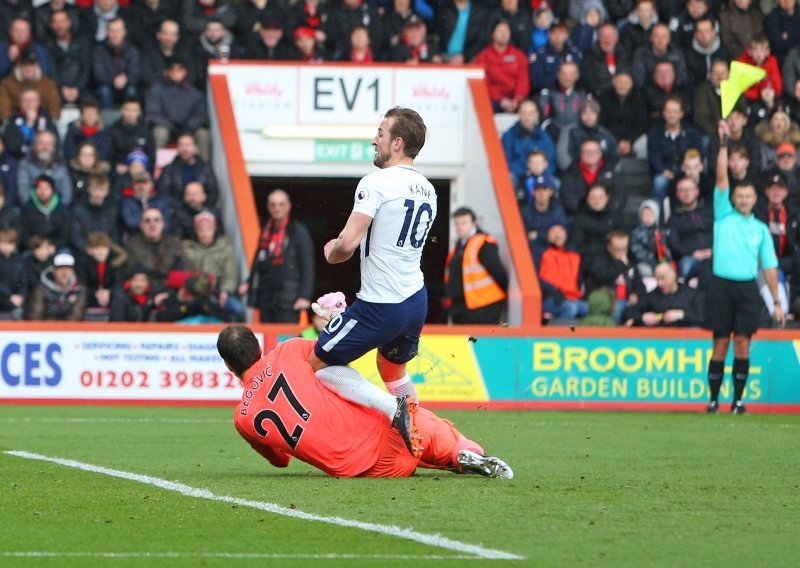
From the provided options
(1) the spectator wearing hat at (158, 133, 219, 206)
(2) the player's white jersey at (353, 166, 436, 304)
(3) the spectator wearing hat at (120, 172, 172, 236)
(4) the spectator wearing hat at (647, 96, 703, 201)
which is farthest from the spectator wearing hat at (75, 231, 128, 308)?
(2) the player's white jersey at (353, 166, 436, 304)

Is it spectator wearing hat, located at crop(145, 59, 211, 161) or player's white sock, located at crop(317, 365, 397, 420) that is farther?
spectator wearing hat, located at crop(145, 59, 211, 161)

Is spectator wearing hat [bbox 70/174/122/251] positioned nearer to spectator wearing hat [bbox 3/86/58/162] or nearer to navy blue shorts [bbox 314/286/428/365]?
spectator wearing hat [bbox 3/86/58/162]

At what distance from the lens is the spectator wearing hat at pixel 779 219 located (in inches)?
804

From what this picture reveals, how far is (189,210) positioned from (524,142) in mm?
4443

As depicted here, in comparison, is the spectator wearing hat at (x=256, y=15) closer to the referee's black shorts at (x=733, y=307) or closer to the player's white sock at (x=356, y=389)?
the referee's black shorts at (x=733, y=307)

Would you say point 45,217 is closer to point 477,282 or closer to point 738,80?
point 477,282

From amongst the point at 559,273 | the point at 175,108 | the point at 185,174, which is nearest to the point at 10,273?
the point at 185,174

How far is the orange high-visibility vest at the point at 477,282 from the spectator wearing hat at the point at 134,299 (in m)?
3.33

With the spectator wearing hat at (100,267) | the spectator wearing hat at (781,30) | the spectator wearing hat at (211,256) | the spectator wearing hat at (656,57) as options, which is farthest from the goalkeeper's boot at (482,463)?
the spectator wearing hat at (781,30)

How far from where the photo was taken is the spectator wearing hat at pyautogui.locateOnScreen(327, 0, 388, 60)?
73.4 feet

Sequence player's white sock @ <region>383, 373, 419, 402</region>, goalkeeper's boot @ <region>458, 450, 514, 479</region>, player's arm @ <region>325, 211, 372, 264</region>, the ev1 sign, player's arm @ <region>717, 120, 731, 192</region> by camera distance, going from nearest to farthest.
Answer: player's arm @ <region>325, 211, 372, 264</region>
goalkeeper's boot @ <region>458, 450, 514, 479</region>
player's white sock @ <region>383, 373, 419, 402</region>
player's arm @ <region>717, 120, 731, 192</region>
the ev1 sign

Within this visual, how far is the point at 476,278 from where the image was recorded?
1888cm

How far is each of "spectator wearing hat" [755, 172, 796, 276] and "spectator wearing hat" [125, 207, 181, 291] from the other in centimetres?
692

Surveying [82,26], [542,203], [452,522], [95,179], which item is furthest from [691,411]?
[452,522]
